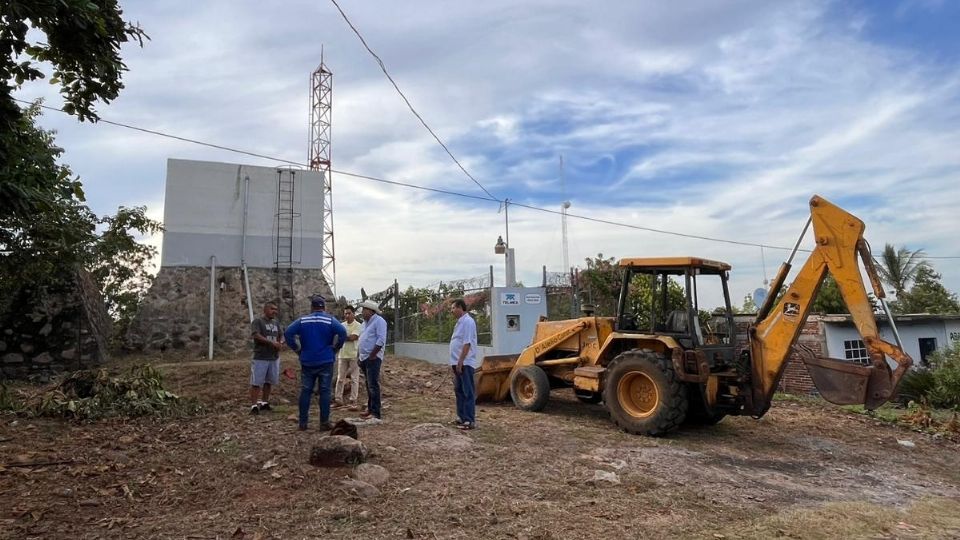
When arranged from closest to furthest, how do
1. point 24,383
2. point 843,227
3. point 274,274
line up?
point 843,227 < point 24,383 < point 274,274

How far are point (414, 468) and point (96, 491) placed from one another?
8.79 feet

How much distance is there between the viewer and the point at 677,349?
7777mm

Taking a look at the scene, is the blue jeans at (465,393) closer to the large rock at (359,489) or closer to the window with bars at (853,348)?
the large rock at (359,489)

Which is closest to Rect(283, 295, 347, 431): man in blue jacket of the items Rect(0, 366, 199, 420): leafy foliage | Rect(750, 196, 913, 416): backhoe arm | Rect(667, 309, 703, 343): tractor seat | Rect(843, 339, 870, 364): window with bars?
Rect(0, 366, 199, 420): leafy foliage

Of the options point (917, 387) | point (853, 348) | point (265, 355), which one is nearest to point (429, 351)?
point (265, 355)

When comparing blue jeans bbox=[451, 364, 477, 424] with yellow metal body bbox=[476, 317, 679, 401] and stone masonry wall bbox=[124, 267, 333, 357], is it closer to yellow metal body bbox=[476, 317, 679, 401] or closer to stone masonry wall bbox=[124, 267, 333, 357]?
yellow metal body bbox=[476, 317, 679, 401]

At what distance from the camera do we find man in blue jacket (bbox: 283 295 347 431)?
7262 mm

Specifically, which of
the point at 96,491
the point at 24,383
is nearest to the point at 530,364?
the point at 96,491

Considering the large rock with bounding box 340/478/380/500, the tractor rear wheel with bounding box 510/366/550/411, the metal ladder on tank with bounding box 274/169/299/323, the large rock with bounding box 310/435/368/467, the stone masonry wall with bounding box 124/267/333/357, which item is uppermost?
the metal ladder on tank with bounding box 274/169/299/323

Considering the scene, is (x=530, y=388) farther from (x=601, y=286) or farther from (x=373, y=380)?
(x=601, y=286)

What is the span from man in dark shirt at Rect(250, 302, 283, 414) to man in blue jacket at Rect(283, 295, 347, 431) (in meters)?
1.23

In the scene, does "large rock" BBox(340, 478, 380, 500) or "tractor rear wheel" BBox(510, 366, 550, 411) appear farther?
"tractor rear wheel" BBox(510, 366, 550, 411)

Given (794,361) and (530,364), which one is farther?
(794,361)

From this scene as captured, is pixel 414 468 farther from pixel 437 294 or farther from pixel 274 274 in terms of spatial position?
pixel 274 274
